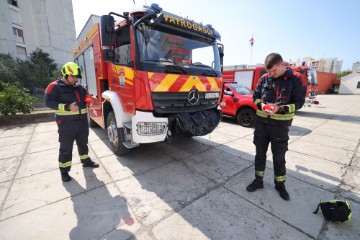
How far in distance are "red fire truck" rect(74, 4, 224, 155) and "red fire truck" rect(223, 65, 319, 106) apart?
26.6 feet

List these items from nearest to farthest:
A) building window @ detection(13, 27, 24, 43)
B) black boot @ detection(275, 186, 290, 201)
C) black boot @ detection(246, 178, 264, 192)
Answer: black boot @ detection(275, 186, 290, 201) < black boot @ detection(246, 178, 264, 192) < building window @ detection(13, 27, 24, 43)

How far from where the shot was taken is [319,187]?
2.88 meters

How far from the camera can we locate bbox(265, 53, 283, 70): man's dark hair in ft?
7.65

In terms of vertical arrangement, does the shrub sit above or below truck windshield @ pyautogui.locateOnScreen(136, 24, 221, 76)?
below

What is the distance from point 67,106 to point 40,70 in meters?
26.9

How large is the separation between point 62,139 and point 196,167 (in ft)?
7.82

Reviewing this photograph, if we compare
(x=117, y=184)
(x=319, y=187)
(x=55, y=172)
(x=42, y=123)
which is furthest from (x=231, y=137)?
(x=42, y=123)

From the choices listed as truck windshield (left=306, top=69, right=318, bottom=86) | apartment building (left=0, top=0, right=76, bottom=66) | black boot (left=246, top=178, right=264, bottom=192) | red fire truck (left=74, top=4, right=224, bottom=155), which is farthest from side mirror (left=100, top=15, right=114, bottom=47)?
apartment building (left=0, top=0, right=76, bottom=66)

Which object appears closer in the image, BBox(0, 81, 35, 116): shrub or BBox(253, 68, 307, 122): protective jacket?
BBox(253, 68, 307, 122): protective jacket

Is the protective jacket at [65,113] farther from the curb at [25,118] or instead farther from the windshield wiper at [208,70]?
the curb at [25,118]

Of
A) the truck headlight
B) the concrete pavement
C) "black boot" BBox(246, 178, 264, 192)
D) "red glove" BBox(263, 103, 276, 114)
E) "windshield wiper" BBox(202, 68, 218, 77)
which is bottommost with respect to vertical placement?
the concrete pavement

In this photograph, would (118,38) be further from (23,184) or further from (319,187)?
(319,187)

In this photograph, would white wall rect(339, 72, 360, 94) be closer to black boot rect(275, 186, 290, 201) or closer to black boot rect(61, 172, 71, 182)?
black boot rect(275, 186, 290, 201)

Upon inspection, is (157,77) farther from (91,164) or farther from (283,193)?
(283,193)
